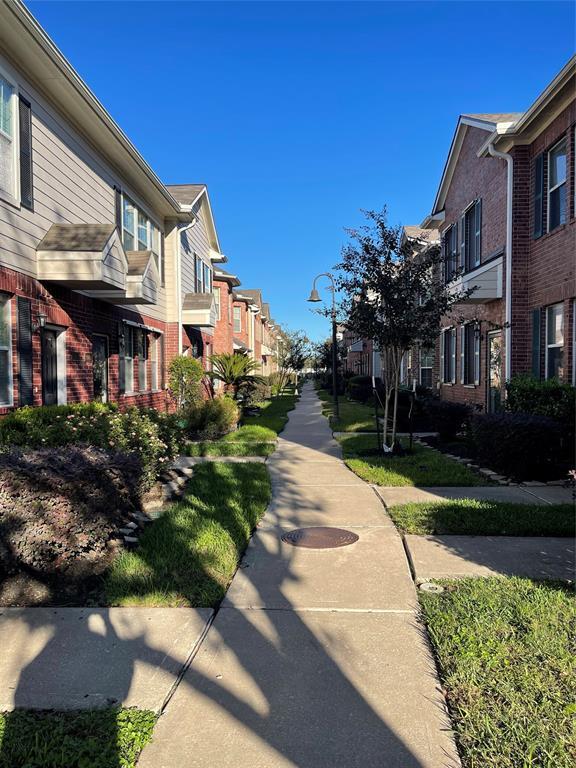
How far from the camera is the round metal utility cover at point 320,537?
5.20 meters

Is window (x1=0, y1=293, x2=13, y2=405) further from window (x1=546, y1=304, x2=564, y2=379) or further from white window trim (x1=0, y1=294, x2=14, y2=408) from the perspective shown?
window (x1=546, y1=304, x2=564, y2=379)

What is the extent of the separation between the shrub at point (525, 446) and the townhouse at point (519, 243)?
5.76 feet

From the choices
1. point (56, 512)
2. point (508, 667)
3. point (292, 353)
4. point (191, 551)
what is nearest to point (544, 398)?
point (191, 551)

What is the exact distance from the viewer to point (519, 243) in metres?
10.9

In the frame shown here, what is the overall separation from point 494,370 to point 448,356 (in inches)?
163

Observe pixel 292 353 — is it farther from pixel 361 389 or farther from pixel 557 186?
pixel 557 186

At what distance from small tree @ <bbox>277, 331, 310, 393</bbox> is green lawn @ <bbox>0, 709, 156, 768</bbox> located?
44.3 meters

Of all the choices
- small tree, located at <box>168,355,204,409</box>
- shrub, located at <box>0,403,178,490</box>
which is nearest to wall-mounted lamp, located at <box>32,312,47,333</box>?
shrub, located at <box>0,403,178,490</box>

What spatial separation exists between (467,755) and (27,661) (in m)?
2.37

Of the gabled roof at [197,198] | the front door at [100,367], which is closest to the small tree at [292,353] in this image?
the gabled roof at [197,198]

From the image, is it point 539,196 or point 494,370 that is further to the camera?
point 494,370

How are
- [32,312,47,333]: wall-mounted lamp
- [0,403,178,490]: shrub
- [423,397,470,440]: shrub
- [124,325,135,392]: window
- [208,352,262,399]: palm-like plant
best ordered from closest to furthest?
[0,403,178,490]: shrub < [32,312,47,333]: wall-mounted lamp < [423,397,470,440]: shrub < [124,325,135,392]: window < [208,352,262,399]: palm-like plant

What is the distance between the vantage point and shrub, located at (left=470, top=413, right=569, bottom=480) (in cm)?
764

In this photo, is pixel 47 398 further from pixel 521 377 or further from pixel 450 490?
pixel 521 377
